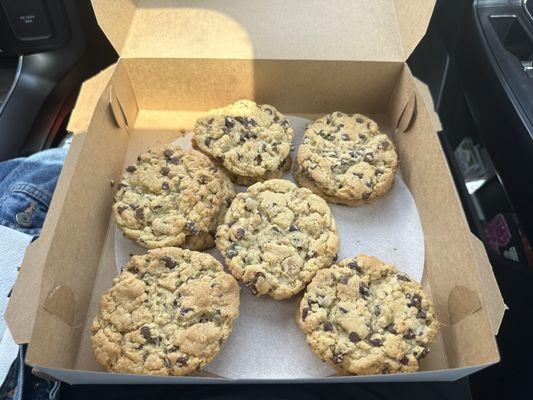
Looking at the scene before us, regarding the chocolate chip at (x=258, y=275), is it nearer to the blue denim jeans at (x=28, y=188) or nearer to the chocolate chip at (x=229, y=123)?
the chocolate chip at (x=229, y=123)

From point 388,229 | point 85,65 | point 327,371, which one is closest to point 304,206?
point 388,229

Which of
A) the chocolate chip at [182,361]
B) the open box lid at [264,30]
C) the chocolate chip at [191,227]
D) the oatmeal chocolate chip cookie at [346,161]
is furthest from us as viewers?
the open box lid at [264,30]

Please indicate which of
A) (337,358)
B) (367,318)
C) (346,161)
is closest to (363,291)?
(367,318)

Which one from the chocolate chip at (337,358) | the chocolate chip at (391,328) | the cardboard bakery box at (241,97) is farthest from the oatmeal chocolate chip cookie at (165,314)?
the chocolate chip at (391,328)

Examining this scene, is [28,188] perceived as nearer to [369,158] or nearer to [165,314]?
[165,314]

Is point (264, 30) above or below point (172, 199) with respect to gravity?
above

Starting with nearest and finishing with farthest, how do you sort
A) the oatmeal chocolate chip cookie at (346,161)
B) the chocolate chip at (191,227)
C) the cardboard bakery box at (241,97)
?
the cardboard bakery box at (241,97) < the chocolate chip at (191,227) < the oatmeal chocolate chip cookie at (346,161)

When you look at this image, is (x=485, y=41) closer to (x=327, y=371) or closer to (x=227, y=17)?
(x=227, y=17)
